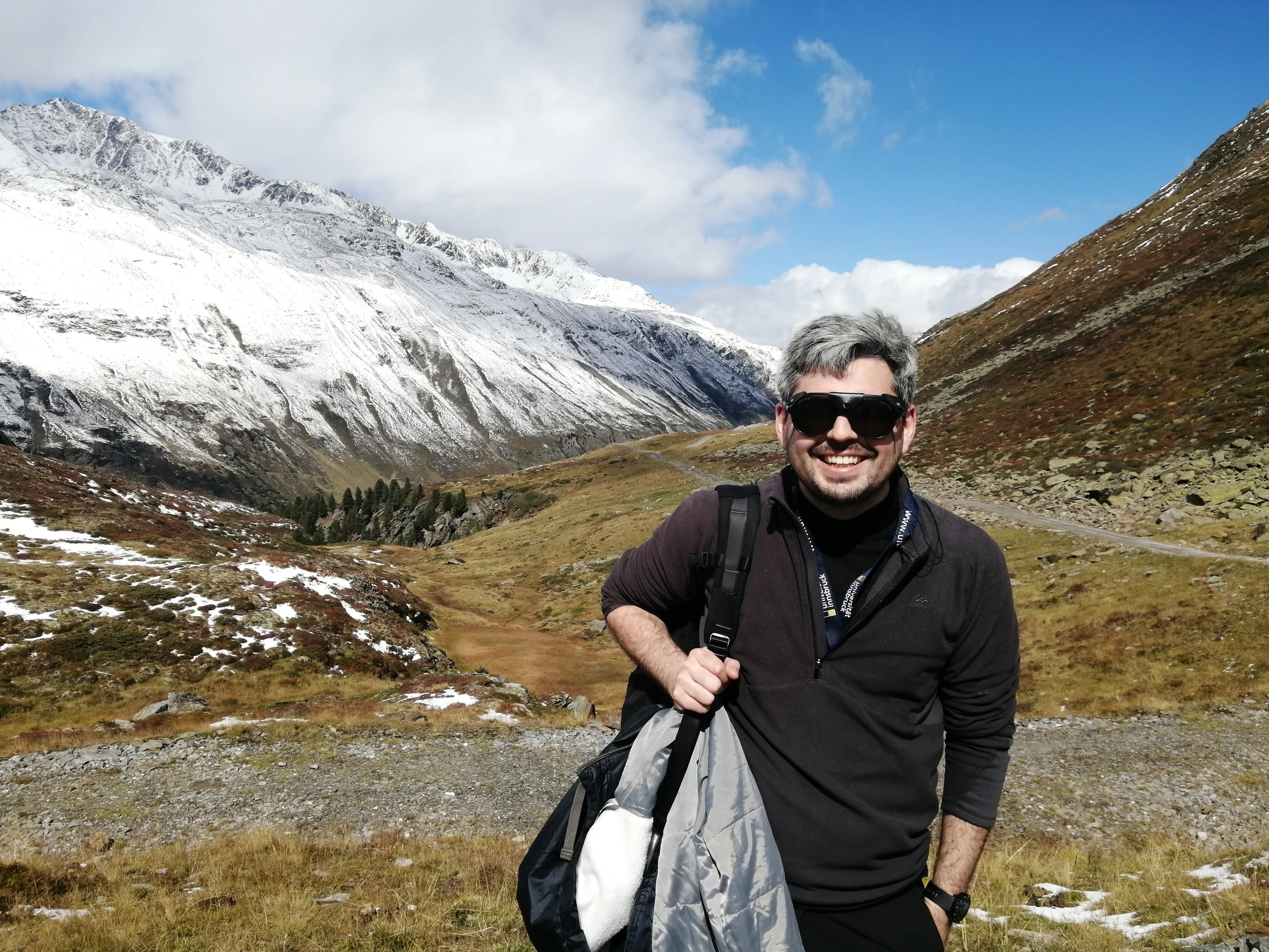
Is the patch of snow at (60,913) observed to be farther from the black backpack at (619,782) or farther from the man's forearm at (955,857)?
the man's forearm at (955,857)

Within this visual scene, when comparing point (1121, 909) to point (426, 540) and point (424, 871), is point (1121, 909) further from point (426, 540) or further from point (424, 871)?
point (426, 540)

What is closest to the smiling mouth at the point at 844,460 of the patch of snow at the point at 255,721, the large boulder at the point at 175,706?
the patch of snow at the point at 255,721

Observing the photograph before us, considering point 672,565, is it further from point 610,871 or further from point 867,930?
point 867,930

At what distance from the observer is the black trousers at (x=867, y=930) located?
11.5ft

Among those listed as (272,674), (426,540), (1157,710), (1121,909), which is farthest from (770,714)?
(426,540)

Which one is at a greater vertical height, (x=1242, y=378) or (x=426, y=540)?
(x=1242, y=378)

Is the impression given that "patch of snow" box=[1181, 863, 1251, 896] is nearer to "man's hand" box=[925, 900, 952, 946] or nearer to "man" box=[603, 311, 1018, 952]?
"man's hand" box=[925, 900, 952, 946]

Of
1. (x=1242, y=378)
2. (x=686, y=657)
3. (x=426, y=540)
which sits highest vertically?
(x=1242, y=378)

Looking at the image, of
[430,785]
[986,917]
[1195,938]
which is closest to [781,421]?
[1195,938]

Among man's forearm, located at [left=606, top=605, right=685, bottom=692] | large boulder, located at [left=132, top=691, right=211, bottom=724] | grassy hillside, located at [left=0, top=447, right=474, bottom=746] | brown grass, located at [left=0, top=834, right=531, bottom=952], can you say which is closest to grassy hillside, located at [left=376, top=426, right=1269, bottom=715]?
grassy hillside, located at [left=0, top=447, right=474, bottom=746]

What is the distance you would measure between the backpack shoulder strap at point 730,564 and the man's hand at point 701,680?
12cm

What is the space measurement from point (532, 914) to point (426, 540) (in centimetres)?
12035

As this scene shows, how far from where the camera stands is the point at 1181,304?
57.1 m

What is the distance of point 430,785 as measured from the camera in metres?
17.4
